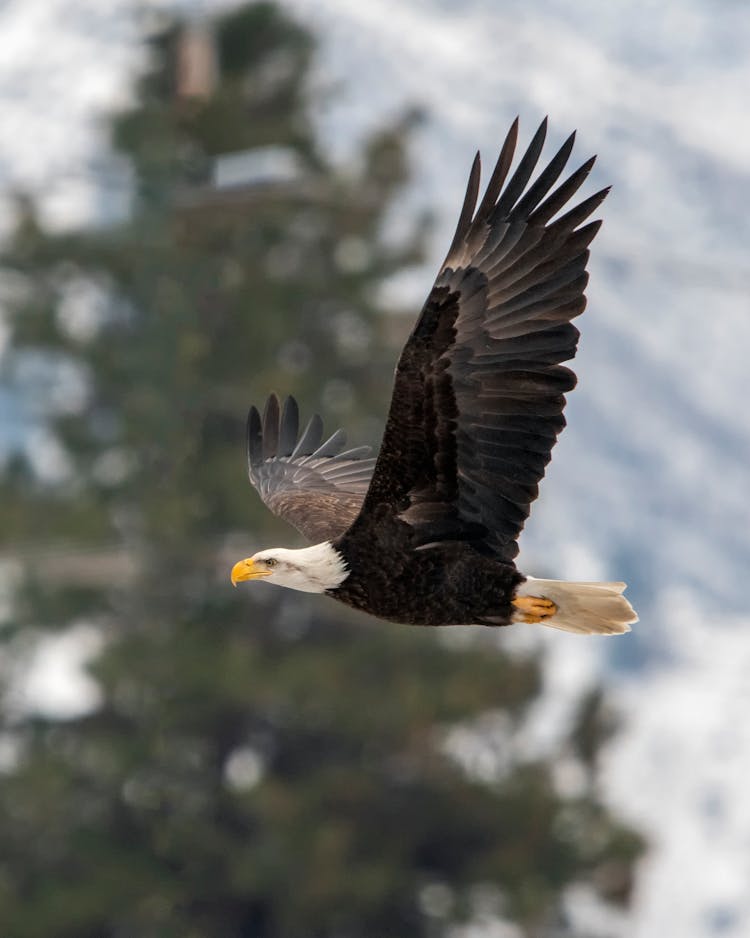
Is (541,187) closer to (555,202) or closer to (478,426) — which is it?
(555,202)

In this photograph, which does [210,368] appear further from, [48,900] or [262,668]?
[48,900]

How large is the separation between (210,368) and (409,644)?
3.71 meters

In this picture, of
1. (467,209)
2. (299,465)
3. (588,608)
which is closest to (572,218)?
(467,209)

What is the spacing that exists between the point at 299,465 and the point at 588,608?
177 cm

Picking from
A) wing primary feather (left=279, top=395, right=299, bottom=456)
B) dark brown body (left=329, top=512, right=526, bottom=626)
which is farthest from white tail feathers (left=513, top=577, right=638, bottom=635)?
wing primary feather (left=279, top=395, right=299, bottom=456)

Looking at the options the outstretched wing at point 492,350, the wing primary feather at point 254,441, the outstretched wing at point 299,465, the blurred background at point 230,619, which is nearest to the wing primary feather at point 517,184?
the outstretched wing at point 492,350

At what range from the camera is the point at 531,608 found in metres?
7.63

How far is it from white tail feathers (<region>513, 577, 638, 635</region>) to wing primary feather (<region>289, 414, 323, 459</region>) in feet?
5.92

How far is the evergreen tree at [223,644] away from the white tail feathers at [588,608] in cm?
1492

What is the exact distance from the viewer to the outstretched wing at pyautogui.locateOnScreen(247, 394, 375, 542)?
872 cm

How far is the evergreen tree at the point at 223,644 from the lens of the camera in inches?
929

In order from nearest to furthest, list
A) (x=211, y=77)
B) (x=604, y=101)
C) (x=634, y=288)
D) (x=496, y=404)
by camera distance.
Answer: (x=496, y=404), (x=211, y=77), (x=634, y=288), (x=604, y=101)

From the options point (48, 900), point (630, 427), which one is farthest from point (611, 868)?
point (630, 427)

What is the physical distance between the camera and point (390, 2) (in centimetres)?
16175
